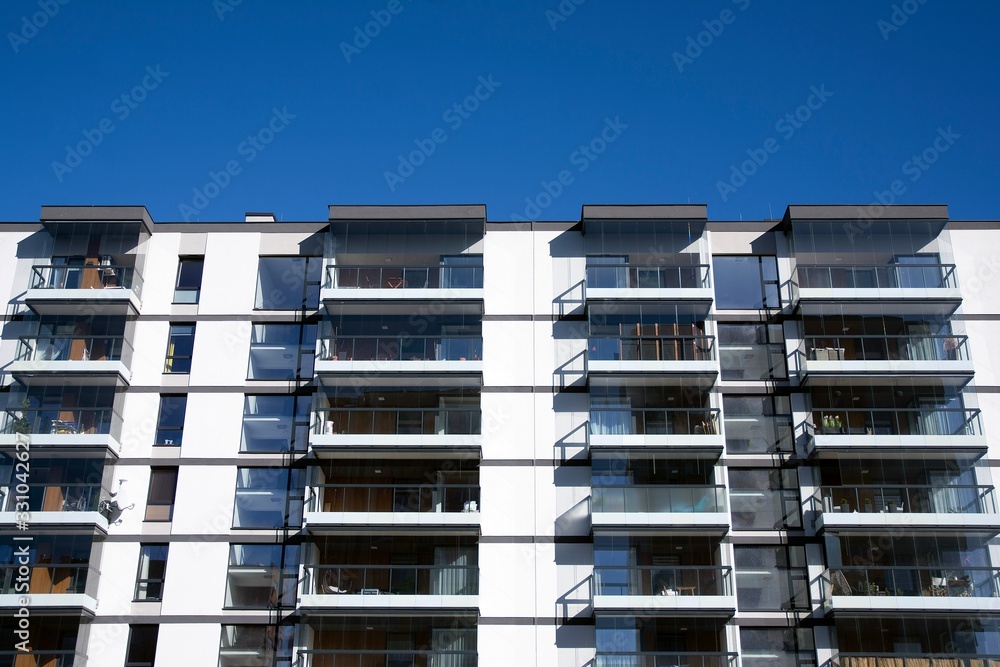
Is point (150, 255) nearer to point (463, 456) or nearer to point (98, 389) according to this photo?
point (98, 389)

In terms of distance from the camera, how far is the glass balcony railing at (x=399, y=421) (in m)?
29.2

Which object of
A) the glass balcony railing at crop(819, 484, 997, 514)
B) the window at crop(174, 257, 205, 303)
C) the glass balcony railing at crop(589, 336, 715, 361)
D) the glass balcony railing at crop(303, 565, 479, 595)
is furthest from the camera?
the window at crop(174, 257, 205, 303)

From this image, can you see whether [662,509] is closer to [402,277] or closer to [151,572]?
[402,277]

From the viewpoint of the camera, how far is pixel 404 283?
30844mm

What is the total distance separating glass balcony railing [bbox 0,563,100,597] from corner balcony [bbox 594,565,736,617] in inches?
502

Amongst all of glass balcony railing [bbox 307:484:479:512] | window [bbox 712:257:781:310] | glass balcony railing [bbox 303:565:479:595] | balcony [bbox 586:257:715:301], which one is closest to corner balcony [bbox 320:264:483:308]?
balcony [bbox 586:257:715:301]

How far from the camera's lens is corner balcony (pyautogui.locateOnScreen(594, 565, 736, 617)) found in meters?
26.9

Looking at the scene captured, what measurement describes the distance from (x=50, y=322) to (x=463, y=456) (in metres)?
12.2

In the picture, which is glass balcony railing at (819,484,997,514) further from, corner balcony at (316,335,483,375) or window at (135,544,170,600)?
window at (135,544,170,600)

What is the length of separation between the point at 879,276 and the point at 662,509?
9181 mm

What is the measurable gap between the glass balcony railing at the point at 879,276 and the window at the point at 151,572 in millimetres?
18651

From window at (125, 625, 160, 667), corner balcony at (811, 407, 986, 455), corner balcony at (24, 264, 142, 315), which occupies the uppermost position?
corner balcony at (24, 264, 142, 315)

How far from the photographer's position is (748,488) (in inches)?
1145

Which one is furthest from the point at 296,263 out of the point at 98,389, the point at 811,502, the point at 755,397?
the point at 811,502
